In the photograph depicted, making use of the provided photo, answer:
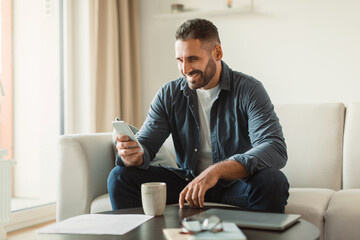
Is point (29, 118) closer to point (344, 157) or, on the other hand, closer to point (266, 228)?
point (344, 157)

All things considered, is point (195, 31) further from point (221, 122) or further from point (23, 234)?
point (23, 234)

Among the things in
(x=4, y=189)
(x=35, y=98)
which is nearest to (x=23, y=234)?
(x=4, y=189)

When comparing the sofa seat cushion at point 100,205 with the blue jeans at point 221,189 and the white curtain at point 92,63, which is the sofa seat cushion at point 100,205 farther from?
the white curtain at point 92,63

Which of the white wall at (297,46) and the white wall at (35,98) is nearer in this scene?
the white wall at (297,46)

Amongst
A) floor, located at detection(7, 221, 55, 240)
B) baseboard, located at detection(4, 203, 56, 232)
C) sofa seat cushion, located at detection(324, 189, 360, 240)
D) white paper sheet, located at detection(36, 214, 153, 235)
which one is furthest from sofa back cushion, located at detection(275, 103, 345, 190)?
baseboard, located at detection(4, 203, 56, 232)

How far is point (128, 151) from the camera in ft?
5.79

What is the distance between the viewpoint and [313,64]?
3.23 metres

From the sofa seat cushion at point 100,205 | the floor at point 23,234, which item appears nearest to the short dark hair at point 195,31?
the sofa seat cushion at point 100,205

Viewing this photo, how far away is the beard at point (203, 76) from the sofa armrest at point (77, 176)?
2.01ft

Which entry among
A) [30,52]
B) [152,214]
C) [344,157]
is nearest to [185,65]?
[152,214]

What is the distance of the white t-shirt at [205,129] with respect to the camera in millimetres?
2082

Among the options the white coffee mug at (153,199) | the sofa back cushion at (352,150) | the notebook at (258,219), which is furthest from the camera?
the sofa back cushion at (352,150)

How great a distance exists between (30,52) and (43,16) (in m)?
0.29

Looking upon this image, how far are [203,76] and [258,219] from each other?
92cm
